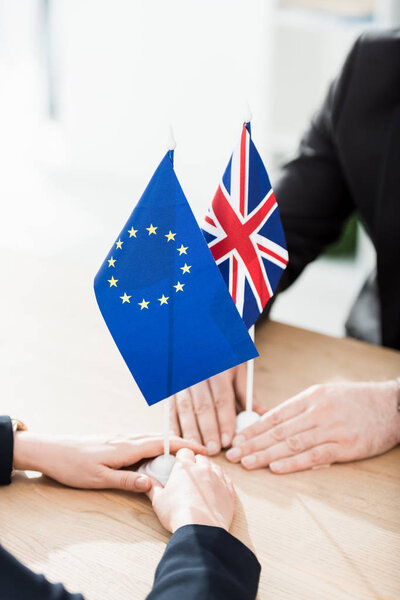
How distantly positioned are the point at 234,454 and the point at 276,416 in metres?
0.09

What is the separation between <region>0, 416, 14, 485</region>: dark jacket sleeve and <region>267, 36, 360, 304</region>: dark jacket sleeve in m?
0.74

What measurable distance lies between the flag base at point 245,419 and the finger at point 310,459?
0.29 ft

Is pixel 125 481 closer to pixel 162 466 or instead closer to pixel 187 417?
pixel 162 466

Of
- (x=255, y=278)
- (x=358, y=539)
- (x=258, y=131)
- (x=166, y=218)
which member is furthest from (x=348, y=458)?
(x=258, y=131)

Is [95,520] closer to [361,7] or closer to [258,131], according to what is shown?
[361,7]

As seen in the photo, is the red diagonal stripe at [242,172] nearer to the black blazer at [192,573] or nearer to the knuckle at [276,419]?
the knuckle at [276,419]

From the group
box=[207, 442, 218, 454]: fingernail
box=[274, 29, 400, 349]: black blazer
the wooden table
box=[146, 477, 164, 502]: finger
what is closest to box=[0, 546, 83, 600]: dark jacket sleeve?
the wooden table

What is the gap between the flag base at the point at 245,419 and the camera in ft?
3.26

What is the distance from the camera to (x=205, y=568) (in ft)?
2.23

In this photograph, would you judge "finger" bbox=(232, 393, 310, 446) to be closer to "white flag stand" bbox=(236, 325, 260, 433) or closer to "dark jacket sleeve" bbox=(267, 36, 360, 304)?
"white flag stand" bbox=(236, 325, 260, 433)

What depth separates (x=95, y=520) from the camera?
0.82 m

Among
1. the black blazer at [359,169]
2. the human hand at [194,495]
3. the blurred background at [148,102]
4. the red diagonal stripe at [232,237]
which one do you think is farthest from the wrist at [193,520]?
the blurred background at [148,102]

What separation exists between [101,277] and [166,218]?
0.36 feet

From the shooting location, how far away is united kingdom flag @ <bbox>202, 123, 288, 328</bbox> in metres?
0.89
